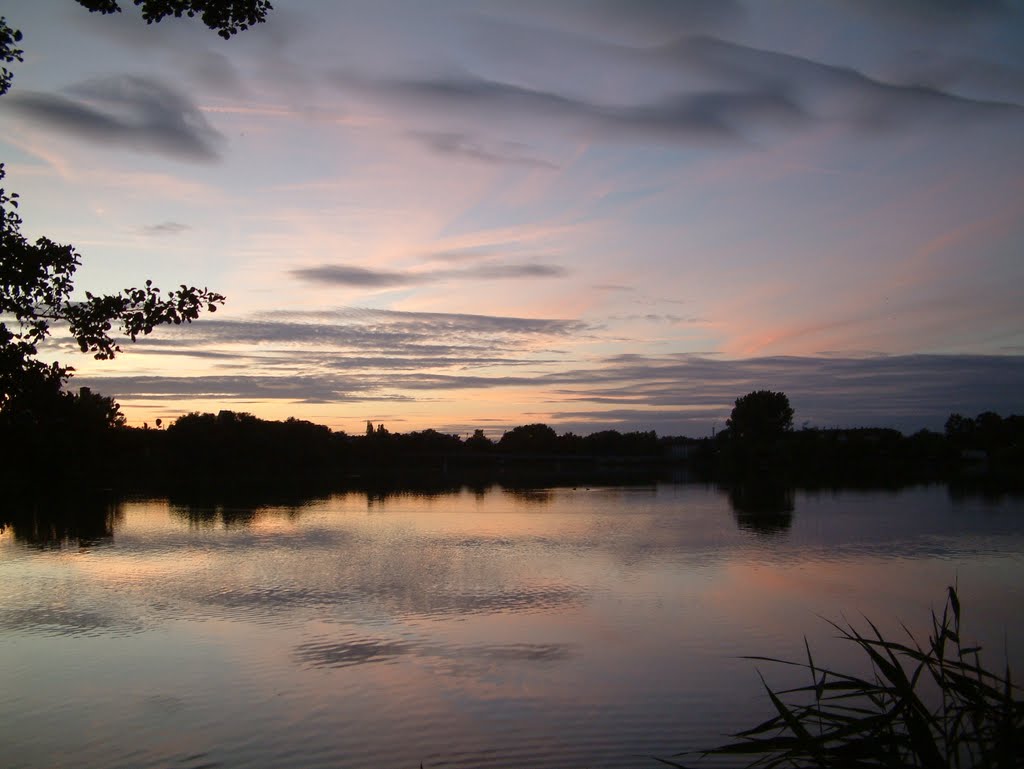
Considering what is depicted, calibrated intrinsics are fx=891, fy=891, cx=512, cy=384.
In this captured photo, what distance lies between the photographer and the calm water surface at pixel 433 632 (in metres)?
12.7

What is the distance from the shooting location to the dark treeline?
99.0 metres

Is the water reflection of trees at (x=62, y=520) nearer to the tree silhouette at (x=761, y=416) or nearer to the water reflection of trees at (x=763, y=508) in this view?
the water reflection of trees at (x=763, y=508)

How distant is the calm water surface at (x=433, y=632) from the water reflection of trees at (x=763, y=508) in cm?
262

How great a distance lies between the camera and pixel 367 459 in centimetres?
12619

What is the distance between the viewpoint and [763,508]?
54.9 m

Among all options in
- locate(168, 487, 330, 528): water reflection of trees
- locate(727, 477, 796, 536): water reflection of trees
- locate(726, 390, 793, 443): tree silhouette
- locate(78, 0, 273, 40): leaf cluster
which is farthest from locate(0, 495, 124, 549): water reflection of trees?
locate(726, 390, 793, 443): tree silhouette

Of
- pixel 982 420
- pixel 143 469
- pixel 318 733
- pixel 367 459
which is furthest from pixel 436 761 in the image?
pixel 982 420

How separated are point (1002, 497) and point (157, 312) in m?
66.5

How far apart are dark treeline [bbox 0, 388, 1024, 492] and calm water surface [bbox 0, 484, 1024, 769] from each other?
42.4 m

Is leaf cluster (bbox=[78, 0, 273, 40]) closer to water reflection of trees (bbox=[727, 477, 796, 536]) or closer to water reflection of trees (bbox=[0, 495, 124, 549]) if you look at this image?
water reflection of trees (bbox=[0, 495, 124, 549])

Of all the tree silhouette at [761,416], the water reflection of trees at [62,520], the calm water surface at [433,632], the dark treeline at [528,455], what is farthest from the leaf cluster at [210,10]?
the tree silhouette at [761,416]

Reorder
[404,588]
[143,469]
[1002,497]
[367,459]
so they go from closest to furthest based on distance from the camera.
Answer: [404,588] → [1002,497] → [143,469] → [367,459]

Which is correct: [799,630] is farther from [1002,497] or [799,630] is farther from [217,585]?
[1002,497]

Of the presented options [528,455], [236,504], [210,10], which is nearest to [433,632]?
[210,10]
